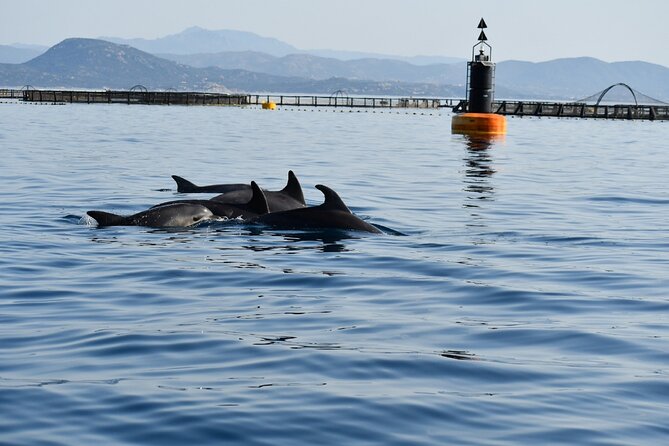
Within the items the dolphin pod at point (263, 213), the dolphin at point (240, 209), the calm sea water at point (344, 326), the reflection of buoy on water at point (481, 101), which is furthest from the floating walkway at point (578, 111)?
the dolphin at point (240, 209)

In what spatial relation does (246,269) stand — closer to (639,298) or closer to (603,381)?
(639,298)

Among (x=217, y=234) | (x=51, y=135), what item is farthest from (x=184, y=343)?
(x=51, y=135)

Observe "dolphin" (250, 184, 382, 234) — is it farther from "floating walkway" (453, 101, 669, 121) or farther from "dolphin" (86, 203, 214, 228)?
"floating walkway" (453, 101, 669, 121)

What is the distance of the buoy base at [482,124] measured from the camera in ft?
220

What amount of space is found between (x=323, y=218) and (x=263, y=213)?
1.49m

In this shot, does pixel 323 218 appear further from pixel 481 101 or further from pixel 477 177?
pixel 481 101

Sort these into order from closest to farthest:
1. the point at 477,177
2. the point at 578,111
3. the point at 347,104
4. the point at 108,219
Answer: the point at 108,219 → the point at 477,177 → the point at 578,111 → the point at 347,104

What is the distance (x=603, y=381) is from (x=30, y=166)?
96.3 ft

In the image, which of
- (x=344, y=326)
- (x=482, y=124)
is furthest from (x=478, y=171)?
(x=482, y=124)

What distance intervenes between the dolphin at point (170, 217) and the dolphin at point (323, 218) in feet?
4.20

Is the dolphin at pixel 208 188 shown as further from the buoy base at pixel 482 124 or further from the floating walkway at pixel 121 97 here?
the floating walkway at pixel 121 97

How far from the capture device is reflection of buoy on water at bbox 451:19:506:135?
2645 inches

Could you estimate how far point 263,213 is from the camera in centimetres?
1991

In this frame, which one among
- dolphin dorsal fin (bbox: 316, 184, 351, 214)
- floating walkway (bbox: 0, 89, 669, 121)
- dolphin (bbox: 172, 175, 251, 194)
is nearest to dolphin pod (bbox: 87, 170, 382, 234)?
dolphin dorsal fin (bbox: 316, 184, 351, 214)
